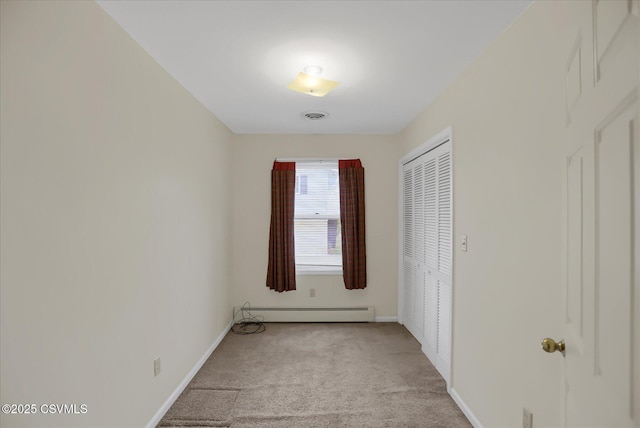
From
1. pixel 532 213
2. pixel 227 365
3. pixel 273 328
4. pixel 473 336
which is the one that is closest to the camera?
pixel 532 213

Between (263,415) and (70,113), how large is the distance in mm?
2143

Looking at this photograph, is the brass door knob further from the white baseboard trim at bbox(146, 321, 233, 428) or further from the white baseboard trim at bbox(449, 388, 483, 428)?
the white baseboard trim at bbox(146, 321, 233, 428)

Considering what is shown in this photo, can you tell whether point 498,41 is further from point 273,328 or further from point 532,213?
point 273,328

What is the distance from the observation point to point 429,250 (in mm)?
3215

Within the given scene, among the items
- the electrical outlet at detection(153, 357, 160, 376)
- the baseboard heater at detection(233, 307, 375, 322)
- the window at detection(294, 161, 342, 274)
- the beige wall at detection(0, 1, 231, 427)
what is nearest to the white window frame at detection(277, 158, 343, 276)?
the window at detection(294, 161, 342, 274)

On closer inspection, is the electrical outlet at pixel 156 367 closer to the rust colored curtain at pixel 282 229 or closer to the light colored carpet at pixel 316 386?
the light colored carpet at pixel 316 386

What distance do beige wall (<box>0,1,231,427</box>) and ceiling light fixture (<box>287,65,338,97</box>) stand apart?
0.96 meters

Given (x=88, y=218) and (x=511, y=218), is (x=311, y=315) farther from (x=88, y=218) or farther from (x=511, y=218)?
(x=88, y=218)

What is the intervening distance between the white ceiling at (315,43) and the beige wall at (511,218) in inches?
9.9

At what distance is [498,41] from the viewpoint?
74.8 inches

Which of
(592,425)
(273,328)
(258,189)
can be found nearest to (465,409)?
(592,425)

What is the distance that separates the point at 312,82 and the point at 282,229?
2.23m

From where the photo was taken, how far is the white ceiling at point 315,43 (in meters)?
1.66

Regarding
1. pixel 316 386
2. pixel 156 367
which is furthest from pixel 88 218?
pixel 316 386
